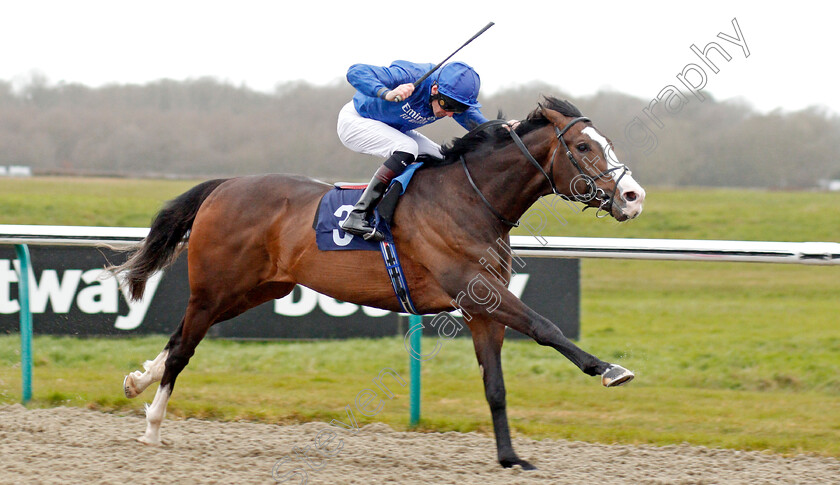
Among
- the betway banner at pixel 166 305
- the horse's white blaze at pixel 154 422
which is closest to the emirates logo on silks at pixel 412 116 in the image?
the horse's white blaze at pixel 154 422

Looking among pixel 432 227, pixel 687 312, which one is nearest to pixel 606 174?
pixel 432 227

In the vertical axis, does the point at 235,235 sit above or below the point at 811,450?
above

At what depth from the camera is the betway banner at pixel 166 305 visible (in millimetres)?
6137

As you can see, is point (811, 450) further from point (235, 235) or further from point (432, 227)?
point (235, 235)

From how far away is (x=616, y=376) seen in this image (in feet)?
11.1

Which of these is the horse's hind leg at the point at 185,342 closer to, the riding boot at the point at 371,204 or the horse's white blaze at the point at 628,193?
the riding boot at the point at 371,204

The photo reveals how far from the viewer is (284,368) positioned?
648 cm

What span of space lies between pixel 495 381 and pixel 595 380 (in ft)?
8.37

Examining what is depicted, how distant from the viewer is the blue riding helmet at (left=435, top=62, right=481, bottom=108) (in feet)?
13.1

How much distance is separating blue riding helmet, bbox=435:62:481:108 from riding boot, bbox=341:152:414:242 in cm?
41

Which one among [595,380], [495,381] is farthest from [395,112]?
[595,380]

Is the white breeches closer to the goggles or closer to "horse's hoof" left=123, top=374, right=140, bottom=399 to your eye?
the goggles

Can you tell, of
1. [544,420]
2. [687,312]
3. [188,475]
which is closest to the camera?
[188,475]

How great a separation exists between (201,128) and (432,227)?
924 centimetres
